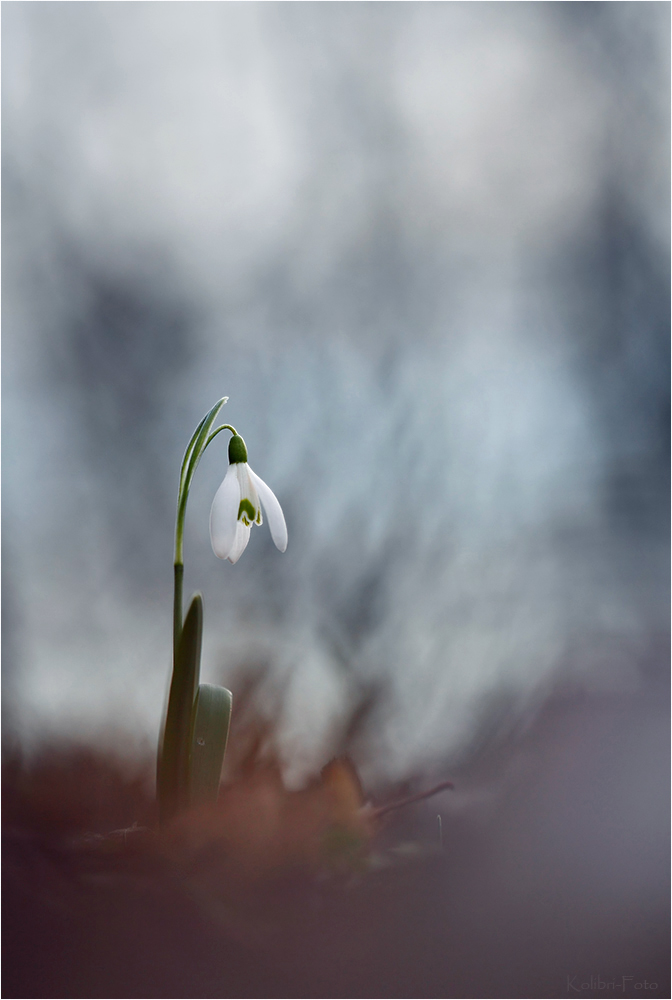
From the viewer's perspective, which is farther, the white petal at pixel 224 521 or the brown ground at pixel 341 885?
the white petal at pixel 224 521

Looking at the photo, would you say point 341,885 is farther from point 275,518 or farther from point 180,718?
point 275,518

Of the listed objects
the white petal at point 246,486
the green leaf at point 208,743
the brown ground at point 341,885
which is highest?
the white petal at point 246,486

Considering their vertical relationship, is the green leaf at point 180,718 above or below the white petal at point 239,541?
below

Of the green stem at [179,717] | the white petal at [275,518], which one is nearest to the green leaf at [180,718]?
the green stem at [179,717]

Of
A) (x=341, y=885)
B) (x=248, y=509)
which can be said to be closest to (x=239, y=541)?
(x=248, y=509)

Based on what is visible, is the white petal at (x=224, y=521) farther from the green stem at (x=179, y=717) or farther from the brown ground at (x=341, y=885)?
the brown ground at (x=341, y=885)

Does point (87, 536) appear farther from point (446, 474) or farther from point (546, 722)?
point (546, 722)
